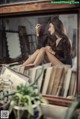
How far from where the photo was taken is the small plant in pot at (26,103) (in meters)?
1.47

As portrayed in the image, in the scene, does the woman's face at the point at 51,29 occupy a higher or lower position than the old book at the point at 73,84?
higher

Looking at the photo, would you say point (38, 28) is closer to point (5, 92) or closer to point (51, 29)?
point (51, 29)

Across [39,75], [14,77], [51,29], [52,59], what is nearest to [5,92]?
[14,77]

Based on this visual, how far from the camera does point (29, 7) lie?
5.55ft

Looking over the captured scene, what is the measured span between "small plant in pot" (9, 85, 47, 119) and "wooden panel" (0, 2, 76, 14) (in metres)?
0.48

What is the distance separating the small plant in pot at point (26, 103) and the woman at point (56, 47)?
236mm

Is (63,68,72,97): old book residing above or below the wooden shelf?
below

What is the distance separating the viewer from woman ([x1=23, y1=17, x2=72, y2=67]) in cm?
160

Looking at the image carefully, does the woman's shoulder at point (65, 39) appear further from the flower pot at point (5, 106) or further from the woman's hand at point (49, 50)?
the flower pot at point (5, 106)

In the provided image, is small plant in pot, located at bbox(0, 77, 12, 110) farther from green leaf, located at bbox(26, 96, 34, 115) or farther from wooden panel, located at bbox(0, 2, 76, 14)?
wooden panel, located at bbox(0, 2, 76, 14)

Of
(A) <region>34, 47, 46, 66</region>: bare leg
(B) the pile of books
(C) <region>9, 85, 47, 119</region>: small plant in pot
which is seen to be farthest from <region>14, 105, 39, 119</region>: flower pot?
(A) <region>34, 47, 46, 66</region>: bare leg

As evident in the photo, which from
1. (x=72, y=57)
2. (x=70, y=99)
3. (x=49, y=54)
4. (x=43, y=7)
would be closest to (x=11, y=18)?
(x=43, y=7)

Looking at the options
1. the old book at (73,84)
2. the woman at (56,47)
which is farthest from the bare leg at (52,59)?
the old book at (73,84)

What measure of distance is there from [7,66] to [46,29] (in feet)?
1.16
